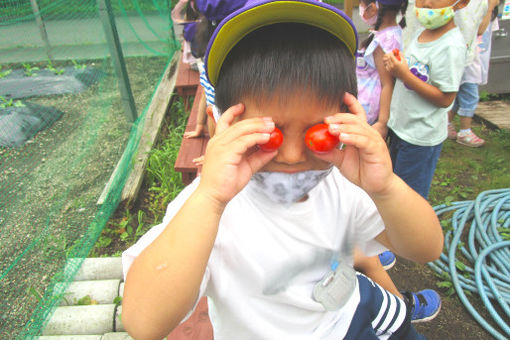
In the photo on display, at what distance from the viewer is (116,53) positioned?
405 centimetres

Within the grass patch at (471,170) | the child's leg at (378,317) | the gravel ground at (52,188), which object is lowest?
the grass patch at (471,170)

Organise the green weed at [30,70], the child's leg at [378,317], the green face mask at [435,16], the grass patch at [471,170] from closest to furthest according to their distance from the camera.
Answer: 1. the child's leg at [378,317]
2. the green face mask at [435,16]
3. the grass patch at [471,170]
4. the green weed at [30,70]

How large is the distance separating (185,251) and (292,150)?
0.43 metres

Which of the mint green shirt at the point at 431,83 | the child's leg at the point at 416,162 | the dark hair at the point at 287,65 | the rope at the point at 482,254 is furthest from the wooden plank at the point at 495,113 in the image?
the dark hair at the point at 287,65

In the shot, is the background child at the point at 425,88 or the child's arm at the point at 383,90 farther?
the child's arm at the point at 383,90

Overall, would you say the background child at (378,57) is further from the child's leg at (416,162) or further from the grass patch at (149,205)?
the grass patch at (149,205)

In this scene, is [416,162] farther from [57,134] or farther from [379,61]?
[57,134]

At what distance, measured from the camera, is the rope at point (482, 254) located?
2.56m

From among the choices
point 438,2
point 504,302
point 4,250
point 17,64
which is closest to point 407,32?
point 438,2

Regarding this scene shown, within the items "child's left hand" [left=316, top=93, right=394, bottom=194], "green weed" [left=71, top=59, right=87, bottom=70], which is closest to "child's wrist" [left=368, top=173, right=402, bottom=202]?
"child's left hand" [left=316, top=93, right=394, bottom=194]

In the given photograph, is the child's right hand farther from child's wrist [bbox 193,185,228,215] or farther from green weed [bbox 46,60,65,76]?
green weed [bbox 46,60,65,76]

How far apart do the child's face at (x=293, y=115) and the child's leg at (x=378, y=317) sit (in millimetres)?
695

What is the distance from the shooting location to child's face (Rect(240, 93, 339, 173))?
1.06 m

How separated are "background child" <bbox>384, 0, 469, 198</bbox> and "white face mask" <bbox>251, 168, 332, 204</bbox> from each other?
1634 mm
